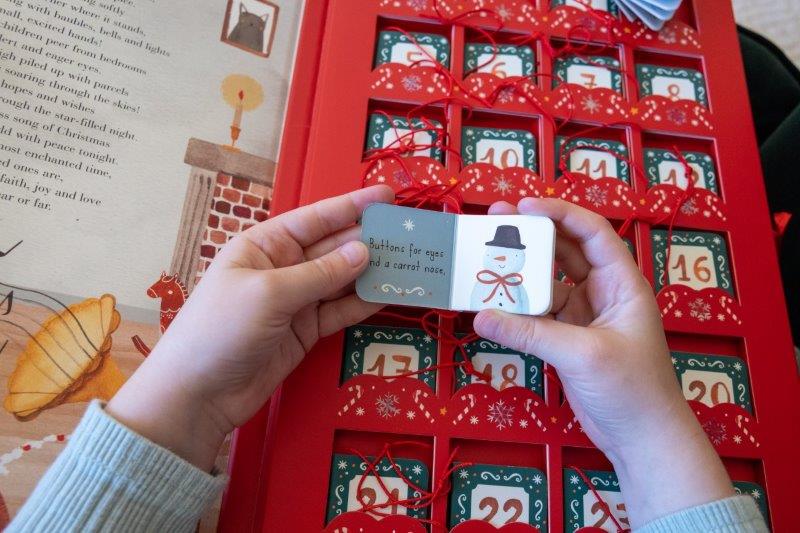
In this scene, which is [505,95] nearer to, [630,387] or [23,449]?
[630,387]

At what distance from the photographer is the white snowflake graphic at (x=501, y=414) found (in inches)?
27.5

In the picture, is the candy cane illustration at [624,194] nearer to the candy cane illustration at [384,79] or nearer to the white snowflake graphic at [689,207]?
the white snowflake graphic at [689,207]

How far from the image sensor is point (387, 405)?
694 mm

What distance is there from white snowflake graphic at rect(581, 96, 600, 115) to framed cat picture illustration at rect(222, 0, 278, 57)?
0.52m

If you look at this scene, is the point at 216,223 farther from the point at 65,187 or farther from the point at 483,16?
the point at 483,16

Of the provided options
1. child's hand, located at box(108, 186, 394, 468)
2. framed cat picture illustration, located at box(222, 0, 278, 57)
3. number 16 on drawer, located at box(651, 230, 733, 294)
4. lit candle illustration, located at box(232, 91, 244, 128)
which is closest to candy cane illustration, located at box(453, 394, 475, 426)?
child's hand, located at box(108, 186, 394, 468)

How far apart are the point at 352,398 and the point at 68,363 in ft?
1.21

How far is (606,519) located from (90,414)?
0.62 m

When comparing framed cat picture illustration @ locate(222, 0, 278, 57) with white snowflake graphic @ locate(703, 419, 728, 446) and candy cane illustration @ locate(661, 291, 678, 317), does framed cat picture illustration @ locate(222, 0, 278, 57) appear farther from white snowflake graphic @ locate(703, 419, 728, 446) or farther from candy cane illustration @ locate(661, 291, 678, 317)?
white snowflake graphic @ locate(703, 419, 728, 446)

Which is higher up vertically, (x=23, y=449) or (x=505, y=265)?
(x=505, y=265)

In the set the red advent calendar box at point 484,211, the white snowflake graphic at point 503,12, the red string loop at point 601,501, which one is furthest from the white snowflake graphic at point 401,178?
the red string loop at point 601,501

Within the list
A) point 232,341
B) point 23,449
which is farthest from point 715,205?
point 23,449

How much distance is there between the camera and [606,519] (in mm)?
682

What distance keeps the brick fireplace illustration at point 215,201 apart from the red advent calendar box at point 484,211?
5cm
